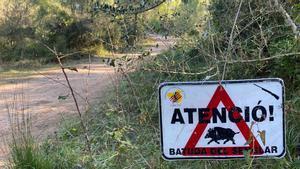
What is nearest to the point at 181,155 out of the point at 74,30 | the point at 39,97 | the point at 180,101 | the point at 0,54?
the point at 180,101

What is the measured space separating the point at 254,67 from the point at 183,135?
3.45m

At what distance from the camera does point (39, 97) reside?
39.7 ft

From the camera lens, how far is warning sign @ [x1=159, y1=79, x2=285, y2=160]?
88.1 inches

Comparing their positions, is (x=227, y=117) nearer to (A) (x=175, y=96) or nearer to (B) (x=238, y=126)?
(B) (x=238, y=126)

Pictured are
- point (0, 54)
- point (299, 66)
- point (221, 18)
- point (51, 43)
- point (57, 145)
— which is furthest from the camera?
point (51, 43)

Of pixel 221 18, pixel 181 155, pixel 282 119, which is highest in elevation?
pixel 221 18

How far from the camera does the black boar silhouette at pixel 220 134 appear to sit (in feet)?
7.43

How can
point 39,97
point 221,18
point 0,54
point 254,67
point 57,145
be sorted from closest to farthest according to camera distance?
point 254,67, point 57,145, point 221,18, point 39,97, point 0,54

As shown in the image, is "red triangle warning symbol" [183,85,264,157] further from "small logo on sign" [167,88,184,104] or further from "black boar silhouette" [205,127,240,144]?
"small logo on sign" [167,88,184,104]

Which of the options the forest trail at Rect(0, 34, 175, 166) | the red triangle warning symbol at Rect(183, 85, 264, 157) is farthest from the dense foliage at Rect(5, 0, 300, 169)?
the red triangle warning symbol at Rect(183, 85, 264, 157)

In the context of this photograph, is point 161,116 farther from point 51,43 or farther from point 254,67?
point 51,43

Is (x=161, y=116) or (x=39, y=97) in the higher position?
(x=161, y=116)

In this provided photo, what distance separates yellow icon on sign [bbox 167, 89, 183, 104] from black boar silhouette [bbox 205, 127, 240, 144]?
21 cm

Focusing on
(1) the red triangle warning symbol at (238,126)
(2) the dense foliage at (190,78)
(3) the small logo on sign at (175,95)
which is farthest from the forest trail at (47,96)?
(1) the red triangle warning symbol at (238,126)
